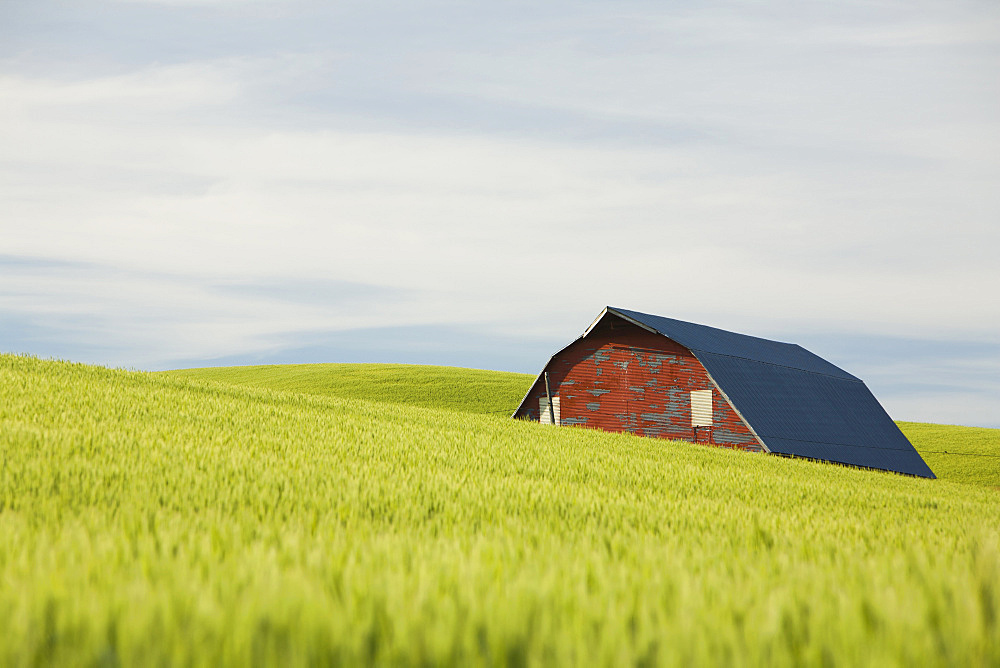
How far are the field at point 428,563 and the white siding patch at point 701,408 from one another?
16.8 m

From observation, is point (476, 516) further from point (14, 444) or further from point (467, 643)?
point (14, 444)

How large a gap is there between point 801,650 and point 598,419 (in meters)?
29.4

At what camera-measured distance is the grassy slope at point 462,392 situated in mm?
43219

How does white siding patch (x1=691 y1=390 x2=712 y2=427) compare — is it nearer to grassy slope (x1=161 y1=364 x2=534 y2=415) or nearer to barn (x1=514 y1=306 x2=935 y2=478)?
barn (x1=514 y1=306 x2=935 y2=478)

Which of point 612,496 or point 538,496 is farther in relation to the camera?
point 612,496

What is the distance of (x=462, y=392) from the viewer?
177ft

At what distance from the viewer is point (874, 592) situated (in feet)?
9.88

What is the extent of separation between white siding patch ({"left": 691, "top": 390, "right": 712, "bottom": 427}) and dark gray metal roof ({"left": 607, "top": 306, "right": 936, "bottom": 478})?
101 cm

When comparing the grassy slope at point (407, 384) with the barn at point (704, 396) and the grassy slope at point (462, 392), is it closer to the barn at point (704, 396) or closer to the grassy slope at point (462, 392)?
the grassy slope at point (462, 392)

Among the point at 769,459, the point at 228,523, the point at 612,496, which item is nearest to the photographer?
the point at 228,523

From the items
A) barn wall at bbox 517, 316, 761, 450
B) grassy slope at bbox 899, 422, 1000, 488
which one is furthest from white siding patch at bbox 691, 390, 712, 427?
grassy slope at bbox 899, 422, 1000, 488

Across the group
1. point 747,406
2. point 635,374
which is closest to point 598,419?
point 635,374

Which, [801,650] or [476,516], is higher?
[801,650]

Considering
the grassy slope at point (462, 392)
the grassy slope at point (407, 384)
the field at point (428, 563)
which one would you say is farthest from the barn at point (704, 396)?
the field at point (428, 563)
